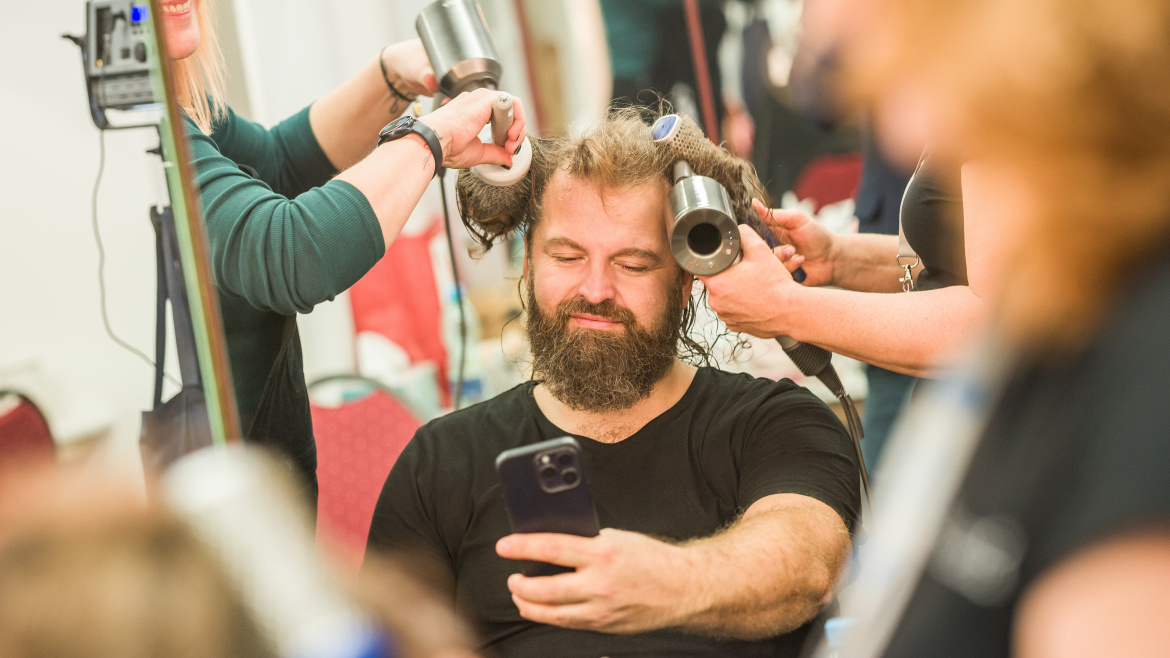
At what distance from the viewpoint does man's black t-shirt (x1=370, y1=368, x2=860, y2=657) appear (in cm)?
124

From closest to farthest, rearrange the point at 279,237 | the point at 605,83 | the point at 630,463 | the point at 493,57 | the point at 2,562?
the point at 2,562
the point at 279,237
the point at 493,57
the point at 630,463
the point at 605,83

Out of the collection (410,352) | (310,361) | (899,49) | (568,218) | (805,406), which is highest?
(899,49)

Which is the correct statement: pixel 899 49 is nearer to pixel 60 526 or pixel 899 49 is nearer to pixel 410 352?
pixel 60 526

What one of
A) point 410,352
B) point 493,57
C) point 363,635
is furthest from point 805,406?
point 410,352

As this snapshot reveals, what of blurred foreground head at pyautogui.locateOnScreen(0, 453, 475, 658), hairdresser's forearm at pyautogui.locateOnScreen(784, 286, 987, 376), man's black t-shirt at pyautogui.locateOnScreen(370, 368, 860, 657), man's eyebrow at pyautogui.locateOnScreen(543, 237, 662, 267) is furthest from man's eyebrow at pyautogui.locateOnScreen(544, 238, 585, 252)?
blurred foreground head at pyautogui.locateOnScreen(0, 453, 475, 658)

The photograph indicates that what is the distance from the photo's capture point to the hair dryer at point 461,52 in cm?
117

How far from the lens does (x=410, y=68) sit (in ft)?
4.16

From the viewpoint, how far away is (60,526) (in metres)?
0.46

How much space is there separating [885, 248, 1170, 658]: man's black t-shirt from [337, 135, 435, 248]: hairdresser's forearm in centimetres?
72

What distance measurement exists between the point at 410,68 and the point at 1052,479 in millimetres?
1074

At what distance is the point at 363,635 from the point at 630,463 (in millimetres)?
890

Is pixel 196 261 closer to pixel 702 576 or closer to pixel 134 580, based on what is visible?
pixel 134 580

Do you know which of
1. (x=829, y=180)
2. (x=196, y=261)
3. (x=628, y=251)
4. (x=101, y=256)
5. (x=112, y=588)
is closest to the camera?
(x=112, y=588)

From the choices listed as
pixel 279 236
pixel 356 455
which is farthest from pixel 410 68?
pixel 356 455
